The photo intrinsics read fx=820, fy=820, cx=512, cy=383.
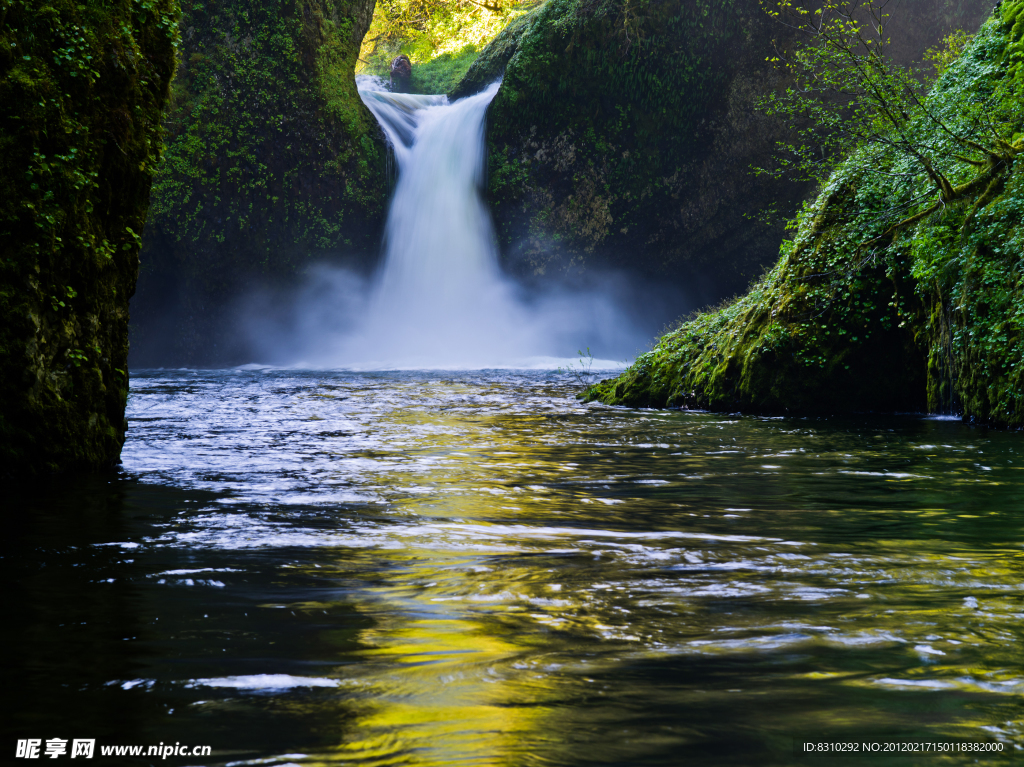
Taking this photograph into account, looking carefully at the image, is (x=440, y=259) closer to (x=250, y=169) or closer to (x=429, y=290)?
(x=429, y=290)

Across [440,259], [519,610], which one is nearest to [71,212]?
[519,610]

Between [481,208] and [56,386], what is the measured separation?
75.8 feet

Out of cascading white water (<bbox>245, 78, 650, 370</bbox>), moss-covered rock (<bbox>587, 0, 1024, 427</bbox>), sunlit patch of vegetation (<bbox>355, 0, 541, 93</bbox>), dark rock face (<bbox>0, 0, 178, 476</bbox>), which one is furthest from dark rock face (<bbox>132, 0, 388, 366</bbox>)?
dark rock face (<bbox>0, 0, 178, 476</bbox>)

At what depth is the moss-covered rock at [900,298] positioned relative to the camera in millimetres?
9039

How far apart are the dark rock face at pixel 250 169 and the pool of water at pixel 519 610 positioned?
72.0 feet

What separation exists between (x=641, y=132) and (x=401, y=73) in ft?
49.4

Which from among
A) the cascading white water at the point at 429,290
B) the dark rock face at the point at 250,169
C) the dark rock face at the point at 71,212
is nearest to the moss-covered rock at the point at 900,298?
the dark rock face at the point at 71,212

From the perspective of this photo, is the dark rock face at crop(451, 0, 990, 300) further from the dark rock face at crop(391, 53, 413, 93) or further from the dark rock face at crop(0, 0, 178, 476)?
the dark rock face at crop(0, 0, 178, 476)

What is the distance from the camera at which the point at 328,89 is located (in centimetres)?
2720

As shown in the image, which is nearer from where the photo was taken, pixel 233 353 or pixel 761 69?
pixel 761 69

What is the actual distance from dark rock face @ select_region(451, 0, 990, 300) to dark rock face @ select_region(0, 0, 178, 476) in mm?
21728

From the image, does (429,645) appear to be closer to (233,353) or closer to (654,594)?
(654,594)

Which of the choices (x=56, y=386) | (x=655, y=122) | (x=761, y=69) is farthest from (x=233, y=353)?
(x=56, y=386)

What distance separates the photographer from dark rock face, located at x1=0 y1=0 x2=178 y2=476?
18.2 ft
